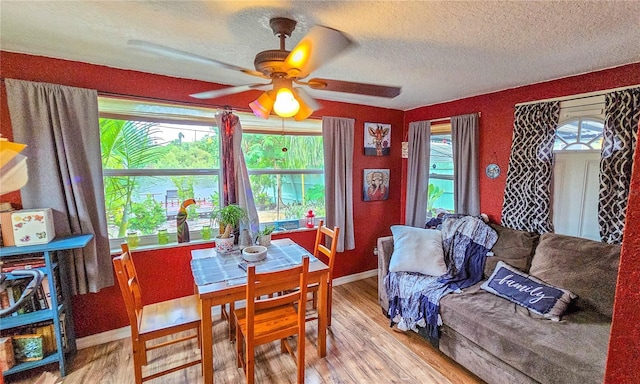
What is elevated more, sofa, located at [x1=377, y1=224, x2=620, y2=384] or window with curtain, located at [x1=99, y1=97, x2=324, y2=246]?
window with curtain, located at [x1=99, y1=97, x2=324, y2=246]

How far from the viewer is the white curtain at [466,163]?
9.76ft

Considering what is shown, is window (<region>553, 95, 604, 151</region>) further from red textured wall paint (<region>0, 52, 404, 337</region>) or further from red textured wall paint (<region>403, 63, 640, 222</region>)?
red textured wall paint (<region>0, 52, 404, 337</region>)

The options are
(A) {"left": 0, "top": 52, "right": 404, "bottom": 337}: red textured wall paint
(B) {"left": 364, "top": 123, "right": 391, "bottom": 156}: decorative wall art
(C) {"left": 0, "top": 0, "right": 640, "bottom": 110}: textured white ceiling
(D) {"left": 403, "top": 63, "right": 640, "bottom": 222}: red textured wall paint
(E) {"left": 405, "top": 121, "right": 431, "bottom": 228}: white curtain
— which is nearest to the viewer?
(C) {"left": 0, "top": 0, "right": 640, "bottom": 110}: textured white ceiling

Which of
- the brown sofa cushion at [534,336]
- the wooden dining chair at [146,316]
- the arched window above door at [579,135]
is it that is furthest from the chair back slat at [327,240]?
the arched window above door at [579,135]

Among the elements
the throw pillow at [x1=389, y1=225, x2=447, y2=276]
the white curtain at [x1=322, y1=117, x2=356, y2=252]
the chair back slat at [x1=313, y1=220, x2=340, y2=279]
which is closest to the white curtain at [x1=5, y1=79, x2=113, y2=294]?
the chair back slat at [x1=313, y1=220, x2=340, y2=279]

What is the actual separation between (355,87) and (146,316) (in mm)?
2094

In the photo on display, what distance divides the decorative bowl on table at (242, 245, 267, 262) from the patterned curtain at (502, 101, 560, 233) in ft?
7.76

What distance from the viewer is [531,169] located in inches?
100

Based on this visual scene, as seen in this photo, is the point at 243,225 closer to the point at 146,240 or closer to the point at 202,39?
the point at 146,240

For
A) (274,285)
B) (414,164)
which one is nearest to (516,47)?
(414,164)

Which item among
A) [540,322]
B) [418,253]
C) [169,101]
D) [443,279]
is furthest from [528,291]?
[169,101]

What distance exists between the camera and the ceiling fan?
1.22 metres

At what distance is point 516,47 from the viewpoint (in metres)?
1.77

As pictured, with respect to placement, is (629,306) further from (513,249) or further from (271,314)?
(513,249)
